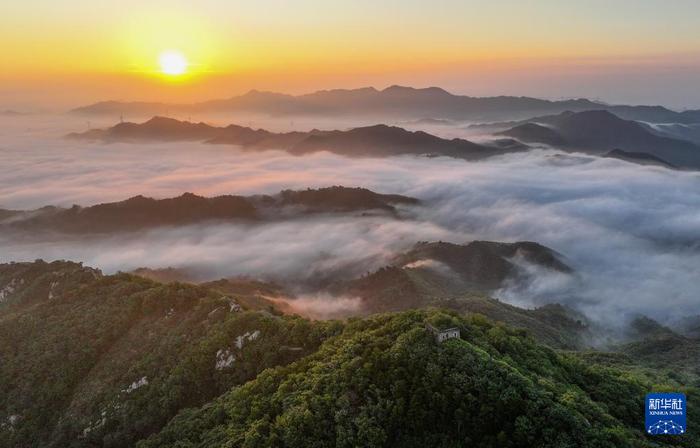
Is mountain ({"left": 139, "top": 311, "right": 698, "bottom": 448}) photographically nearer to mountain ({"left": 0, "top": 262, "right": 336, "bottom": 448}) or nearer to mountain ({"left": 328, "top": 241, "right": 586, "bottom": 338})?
mountain ({"left": 0, "top": 262, "right": 336, "bottom": 448})

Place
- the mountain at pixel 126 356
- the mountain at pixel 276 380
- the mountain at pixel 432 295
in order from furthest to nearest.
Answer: the mountain at pixel 432 295, the mountain at pixel 126 356, the mountain at pixel 276 380

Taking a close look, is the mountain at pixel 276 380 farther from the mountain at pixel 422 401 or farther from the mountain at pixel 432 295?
the mountain at pixel 432 295

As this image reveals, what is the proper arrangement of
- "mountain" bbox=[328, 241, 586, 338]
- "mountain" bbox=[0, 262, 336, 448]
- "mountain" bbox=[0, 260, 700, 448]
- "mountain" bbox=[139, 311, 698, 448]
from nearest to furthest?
"mountain" bbox=[139, 311, 698, 448] → "mountain" bbox=[0, 260, 700, 448] → "mountain" bbox=[0, 262, 336, 448] → "mountain" bbox=[328, 241, 586, 338]

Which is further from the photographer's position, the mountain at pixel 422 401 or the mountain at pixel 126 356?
the mountain at pixel 126 356

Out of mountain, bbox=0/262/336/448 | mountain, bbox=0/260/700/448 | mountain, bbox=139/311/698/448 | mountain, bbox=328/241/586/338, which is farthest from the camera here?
mountain, bbox=328/241/586/338

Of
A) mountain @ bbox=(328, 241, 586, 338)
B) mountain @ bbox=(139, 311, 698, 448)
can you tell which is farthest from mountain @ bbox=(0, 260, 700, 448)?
mountain @ bbox=(328, 241, 586, 338)

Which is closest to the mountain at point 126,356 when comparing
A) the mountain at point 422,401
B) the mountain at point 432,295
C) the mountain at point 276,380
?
the mountain at point 276,380

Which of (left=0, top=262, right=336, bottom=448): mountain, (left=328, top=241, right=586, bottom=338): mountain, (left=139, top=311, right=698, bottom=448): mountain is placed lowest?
(left=328, top=241, right=586, bottom=338): mountain

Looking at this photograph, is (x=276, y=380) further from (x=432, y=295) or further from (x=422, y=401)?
(x=432, y=295)

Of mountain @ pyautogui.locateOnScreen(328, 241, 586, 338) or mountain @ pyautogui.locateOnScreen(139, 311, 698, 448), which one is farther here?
mountain @ pyautogui.locateOnScreen(328, 241, 586, 338)

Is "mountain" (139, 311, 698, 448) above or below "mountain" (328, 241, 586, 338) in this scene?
above
